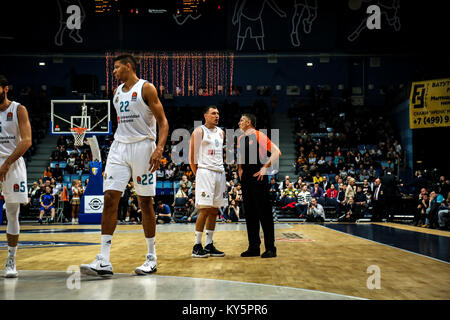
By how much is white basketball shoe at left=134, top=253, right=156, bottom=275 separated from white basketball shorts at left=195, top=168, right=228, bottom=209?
1.57m

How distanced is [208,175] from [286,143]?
1729 cm

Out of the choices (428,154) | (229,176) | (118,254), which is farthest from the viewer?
(428,154)

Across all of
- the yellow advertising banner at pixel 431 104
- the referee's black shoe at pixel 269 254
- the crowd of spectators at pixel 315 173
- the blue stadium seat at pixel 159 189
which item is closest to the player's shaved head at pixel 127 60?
the referee's black shoe at pixel 269 254

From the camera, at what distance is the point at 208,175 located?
18.8 feet

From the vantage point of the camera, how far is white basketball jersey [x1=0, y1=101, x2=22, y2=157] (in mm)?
4121

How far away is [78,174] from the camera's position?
59.3ft

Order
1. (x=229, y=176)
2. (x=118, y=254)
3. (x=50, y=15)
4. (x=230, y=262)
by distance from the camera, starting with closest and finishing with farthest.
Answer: (x=230, y=262) < (x=118, y=254) < (x=229, y=176) < (x=50, y=15)

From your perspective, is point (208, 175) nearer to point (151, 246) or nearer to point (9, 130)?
point (151, 246)

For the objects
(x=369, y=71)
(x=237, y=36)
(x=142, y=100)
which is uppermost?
(x=237, y=36)

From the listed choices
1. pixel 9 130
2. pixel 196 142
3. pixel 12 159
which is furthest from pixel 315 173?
pixel 12 159
